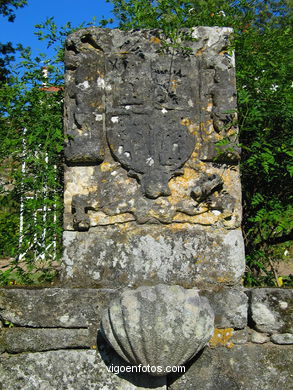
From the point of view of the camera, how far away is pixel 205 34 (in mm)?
3117

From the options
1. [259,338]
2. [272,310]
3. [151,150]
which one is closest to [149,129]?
[151,150]

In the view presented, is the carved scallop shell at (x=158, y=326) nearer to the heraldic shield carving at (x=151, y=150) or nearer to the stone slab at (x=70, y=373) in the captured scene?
the stone slab at (x=70, y=373)

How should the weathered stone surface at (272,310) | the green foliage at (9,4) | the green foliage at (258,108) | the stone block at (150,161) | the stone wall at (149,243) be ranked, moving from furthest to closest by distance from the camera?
1. the green foliage at (9,4)
2. the green foliage at (258,108)
3. the stone block at (150,161)
4. the weathered stone surface at (272,310)
5. the stone wall at (149,243)

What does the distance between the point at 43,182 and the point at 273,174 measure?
5.73ft

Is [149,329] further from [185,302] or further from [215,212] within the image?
[215,212]

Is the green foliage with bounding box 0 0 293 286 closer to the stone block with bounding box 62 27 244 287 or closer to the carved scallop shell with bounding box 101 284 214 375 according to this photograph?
the stone block with bounding box 62 27 244 287

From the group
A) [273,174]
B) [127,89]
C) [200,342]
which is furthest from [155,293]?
[273,174]

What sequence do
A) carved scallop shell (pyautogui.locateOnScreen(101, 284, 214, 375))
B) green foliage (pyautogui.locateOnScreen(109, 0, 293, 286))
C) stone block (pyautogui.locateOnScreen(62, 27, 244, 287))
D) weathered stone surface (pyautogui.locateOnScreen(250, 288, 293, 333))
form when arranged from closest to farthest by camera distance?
1. carved scallop shell (pyautogui.locateOnScreen(101, 284, 214, 375))
2. weathered stone surface (pyautogui.locateOnScreen(250, 288, 293, 333))
3. stone block (pyautogui.locateOnScreen(62, 27, 244, 287))
4. green foliage (pyautogui.locateOnScreen(109, 0, 293, 286))

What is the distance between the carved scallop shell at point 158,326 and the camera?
2.39 metres

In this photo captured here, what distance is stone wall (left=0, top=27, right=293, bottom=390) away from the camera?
8.66ft

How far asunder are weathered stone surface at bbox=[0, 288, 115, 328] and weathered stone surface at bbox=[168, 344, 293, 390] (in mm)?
604

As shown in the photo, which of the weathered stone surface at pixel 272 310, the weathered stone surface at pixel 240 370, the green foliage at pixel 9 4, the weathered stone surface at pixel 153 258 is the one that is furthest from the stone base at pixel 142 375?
the green foliage at pixel 9 4

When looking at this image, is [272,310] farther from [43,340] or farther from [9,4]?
[9,4]

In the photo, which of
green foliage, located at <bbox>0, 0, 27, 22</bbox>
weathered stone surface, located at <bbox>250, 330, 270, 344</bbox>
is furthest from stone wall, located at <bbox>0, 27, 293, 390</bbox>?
green foliage, located at <bbox>0, 0, 27, 22</bbox>
